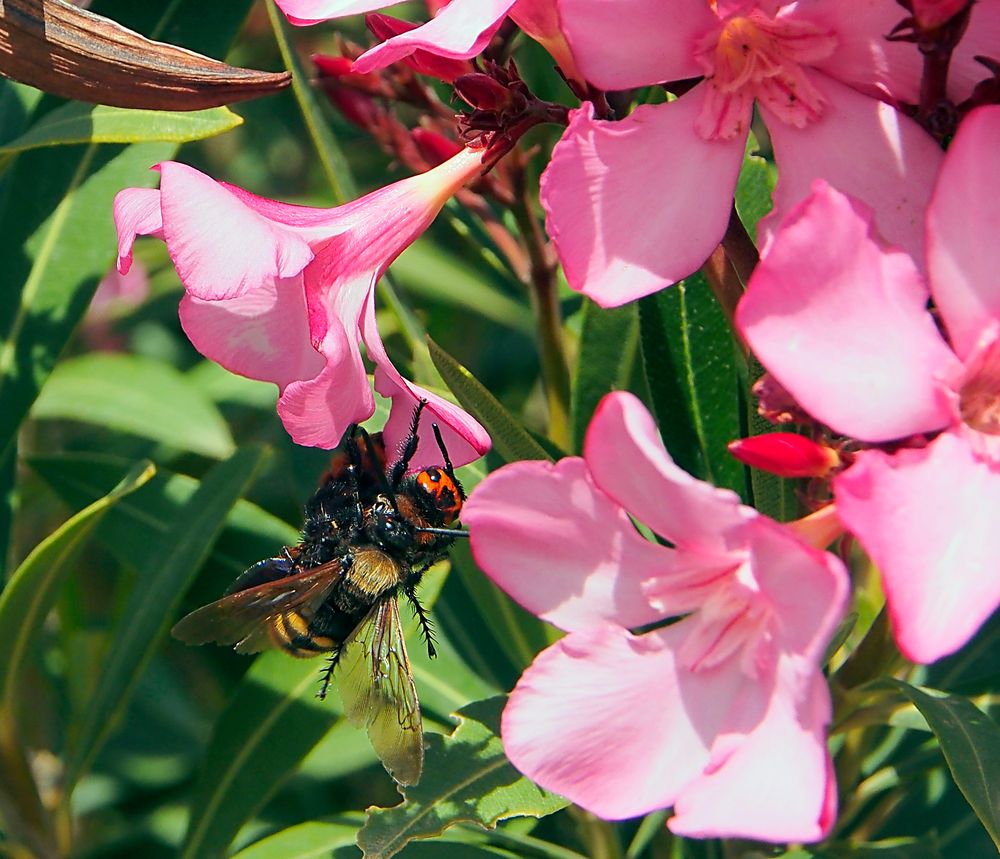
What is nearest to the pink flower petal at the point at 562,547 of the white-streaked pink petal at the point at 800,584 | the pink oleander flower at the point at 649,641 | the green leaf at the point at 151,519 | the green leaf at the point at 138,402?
the pink oleander flower at the point at 649,641

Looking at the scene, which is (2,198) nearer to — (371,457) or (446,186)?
(371,457)

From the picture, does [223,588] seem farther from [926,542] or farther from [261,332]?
[926,542]

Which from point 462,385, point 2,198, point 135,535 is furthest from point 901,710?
point 2,198

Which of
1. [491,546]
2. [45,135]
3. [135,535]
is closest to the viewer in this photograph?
[491,546]

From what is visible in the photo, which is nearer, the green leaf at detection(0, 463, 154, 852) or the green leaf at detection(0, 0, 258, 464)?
the green leaf at detection(0, 463, 154, 852)

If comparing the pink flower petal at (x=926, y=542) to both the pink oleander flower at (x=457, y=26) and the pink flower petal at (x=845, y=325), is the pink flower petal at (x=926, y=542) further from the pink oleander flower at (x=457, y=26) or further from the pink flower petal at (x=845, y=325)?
the pink oleander flower at (x=457, y=26)

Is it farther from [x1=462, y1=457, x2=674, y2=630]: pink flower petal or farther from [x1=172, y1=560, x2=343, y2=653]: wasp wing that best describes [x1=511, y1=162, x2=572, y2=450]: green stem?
[x1=462, y1=457, x2=674, y2=630]: pink flower petal

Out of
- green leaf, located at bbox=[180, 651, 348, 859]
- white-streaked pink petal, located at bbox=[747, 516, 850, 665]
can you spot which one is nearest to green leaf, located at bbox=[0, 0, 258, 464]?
green leaf, located at bbox=[180, 651, 348, 859]

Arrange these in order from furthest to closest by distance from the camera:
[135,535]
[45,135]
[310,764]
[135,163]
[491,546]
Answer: [310,764]
[135,535]
[135,163]
[45,135]
[491,546]
